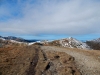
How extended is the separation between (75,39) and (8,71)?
96.9 m

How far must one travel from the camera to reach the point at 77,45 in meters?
107

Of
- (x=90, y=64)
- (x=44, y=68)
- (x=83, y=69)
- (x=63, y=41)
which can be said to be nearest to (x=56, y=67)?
(x=44, y=68)

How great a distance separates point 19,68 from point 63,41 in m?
93.2

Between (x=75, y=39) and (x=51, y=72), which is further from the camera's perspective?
(x=75, y=39)

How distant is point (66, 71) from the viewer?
22844 mm

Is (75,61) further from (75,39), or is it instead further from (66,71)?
(75,39)

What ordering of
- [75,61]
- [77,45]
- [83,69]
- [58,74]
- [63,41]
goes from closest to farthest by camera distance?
[58,74] → [83,69] → [75,61] → [77,45] → [63,41]

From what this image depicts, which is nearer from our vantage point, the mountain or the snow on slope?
the snow on slope

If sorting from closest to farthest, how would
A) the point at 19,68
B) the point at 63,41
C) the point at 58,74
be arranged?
the point at 58,74 < the point at 19,68 < the point at 63,41

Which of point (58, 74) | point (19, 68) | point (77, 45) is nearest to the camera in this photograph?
point (58, 74)

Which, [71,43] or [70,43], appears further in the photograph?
[70,43]

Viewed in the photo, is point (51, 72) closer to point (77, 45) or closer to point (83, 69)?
point (83, 69)

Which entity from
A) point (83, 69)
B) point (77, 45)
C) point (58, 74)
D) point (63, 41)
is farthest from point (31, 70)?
point (63, 41)

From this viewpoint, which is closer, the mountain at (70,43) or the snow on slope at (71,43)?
the snow on slope at (71,43)
